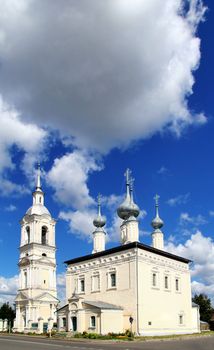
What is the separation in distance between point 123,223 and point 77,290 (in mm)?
9037

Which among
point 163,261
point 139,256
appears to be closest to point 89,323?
point 139,256

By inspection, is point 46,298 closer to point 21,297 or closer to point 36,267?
point 21,297

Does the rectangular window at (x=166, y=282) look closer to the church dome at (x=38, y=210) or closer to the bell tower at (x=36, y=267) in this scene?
the bell tower at (x=36, y=267)

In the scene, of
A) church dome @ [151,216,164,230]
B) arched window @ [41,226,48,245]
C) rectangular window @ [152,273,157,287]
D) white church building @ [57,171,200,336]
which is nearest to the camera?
white church building @ [57,171,200,336]

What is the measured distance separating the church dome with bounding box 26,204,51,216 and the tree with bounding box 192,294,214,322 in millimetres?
32649

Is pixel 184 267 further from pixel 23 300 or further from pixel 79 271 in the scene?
pixel 23 300

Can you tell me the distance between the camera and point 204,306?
7350 cm

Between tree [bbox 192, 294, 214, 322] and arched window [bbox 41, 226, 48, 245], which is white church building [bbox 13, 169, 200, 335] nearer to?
arched window [bbox 41, 226, 48, 245]

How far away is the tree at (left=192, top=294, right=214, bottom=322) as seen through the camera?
7138 cm

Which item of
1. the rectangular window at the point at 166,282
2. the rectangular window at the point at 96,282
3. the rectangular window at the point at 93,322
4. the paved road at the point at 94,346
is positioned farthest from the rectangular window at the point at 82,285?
the paved road at the point at 94,346

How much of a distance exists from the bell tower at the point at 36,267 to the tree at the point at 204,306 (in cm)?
2859

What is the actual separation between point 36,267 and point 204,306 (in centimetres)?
3364

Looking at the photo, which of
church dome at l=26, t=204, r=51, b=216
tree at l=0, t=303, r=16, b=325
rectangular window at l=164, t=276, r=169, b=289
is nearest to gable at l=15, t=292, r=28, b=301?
tree at l=0, t=303, r=16, b=325

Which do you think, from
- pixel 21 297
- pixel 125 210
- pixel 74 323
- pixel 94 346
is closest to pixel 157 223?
pixel 125 210
